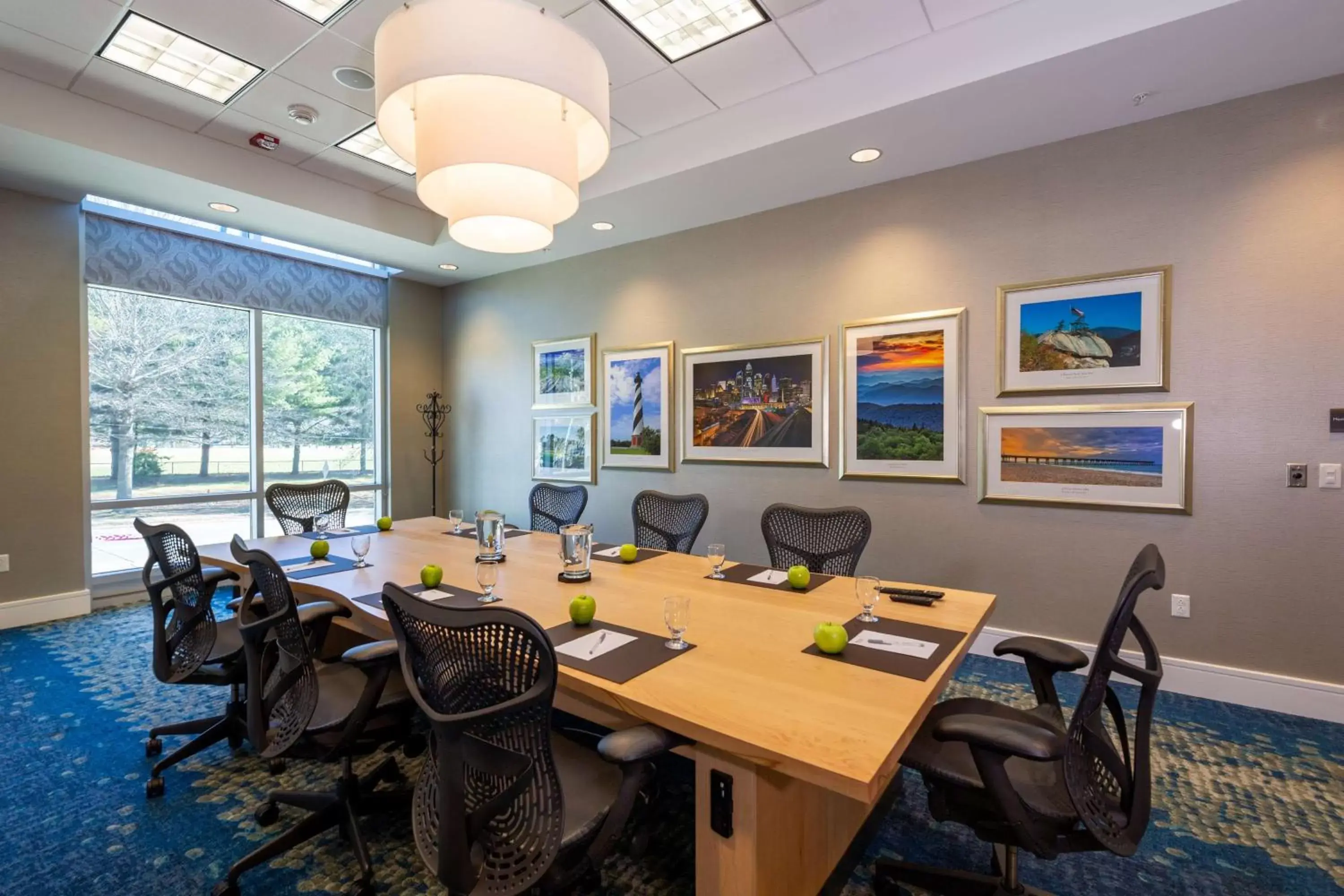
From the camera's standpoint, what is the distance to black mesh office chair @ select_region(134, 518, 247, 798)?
2227mm

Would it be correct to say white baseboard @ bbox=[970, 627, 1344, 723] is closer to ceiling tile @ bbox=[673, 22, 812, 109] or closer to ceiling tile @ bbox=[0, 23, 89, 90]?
ceiling tile @ bbox=[673, 22, 812, 109]

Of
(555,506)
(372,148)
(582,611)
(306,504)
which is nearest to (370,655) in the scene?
(582,611)

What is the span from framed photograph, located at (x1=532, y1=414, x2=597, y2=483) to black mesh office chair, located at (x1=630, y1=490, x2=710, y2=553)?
1703 millimetres

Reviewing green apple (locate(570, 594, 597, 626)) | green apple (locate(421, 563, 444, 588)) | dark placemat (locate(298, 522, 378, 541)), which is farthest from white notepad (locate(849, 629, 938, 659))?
dark placemat (locate(298, 522, 378, 541))

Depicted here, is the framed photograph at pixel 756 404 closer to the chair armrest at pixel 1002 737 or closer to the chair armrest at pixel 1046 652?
the chair armrest at pixel 1046 652

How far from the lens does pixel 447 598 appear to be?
2.11 m

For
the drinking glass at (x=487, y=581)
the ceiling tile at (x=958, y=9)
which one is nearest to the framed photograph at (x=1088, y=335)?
the ceiling tile at (x=958, y=9)

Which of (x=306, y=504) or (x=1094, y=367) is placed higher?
(x=1094, y=367)

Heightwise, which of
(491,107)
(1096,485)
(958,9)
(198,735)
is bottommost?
(198,735)

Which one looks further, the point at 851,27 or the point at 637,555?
the point at 637,555

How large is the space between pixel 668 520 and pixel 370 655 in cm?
206

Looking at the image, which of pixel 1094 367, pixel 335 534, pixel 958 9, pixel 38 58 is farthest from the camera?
pixel 335 534

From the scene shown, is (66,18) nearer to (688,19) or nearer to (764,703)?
(688,19)

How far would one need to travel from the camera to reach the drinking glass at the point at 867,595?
6.02 ft
